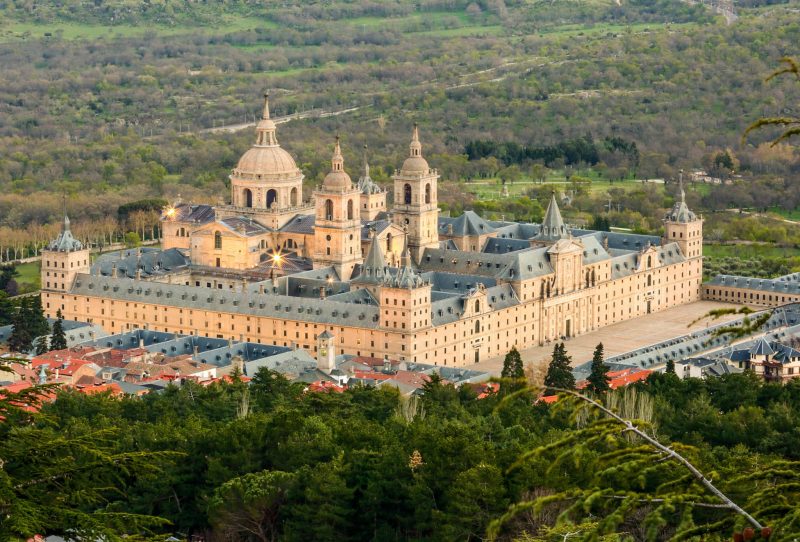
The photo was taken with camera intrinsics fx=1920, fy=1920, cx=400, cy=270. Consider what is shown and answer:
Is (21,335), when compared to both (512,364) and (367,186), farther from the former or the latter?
(367,186)

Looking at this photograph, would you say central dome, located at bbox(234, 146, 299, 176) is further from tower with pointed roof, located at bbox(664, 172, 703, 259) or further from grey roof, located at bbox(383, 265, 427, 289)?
tower with pointed roof, located at bbox(664, 172, 703, 259)

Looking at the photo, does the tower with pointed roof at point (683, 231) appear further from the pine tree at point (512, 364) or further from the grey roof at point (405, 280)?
the pine tree at point (512, 364)

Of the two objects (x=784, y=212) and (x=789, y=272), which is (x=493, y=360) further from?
(x=784, y=212)

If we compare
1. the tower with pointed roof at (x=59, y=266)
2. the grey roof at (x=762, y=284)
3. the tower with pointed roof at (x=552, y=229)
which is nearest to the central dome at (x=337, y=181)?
the tower with pointed roof at (x=552, y=229)

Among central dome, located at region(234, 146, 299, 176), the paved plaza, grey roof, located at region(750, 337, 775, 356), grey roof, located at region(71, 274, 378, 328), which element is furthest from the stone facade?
grey roof, located at region(750, 337, 775, 356)

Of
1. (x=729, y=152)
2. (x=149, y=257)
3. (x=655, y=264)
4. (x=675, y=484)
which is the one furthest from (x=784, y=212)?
(x=675, y=484)

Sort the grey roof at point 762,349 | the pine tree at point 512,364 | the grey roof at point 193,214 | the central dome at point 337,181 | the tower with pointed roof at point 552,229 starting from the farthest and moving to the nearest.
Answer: the grey roof at point 193,214 → the tower with pointed roof at point 552,229 → the central dome at point 337,181 → the grey roof at point 762,349 → the pine tree at point 512,364
